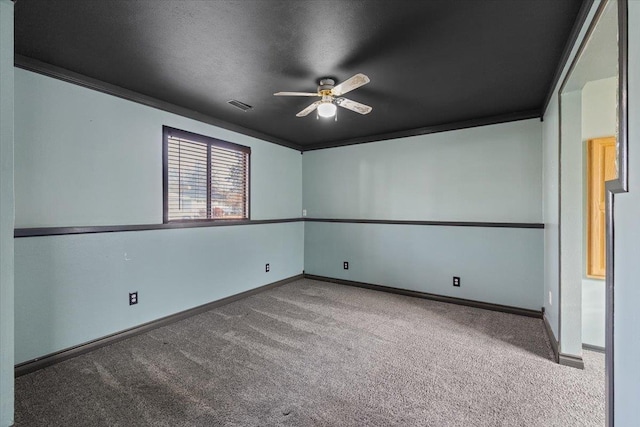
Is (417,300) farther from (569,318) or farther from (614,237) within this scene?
(614,237)

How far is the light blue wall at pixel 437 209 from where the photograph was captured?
10.8ft

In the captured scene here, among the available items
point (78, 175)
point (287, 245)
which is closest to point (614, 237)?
point (78, 175)

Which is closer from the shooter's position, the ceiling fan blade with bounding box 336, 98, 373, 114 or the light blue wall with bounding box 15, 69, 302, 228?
the light blue wall with bounding box 15, 69, 302, 228

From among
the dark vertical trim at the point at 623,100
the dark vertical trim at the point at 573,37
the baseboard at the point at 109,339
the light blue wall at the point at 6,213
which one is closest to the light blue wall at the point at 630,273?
the dark vertical trim at the point at 623,100

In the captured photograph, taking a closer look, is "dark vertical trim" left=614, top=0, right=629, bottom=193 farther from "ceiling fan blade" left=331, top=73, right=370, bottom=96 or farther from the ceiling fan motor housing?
the ceiling fan motor housing

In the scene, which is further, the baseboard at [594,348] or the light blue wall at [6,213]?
the baseboard at [594,348]

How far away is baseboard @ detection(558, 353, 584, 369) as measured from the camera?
2.17 m

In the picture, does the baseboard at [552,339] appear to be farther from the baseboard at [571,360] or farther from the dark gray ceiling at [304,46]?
the dark gray ceiling at [304,46]

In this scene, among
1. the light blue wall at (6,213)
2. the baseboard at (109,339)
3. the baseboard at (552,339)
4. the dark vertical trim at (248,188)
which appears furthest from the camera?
the dark vertical trim at (248,188)

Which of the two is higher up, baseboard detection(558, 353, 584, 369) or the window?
the window

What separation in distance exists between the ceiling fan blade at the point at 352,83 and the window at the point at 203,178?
189 centimetres

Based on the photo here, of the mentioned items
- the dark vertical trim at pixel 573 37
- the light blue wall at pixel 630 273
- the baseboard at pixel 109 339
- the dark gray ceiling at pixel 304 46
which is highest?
the dark gray ceiling at pixel 304 46

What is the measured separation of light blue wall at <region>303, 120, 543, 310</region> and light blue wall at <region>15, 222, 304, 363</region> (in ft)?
4.78

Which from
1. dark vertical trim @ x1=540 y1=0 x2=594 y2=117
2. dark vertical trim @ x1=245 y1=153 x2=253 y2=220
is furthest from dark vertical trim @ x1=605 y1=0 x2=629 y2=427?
dark vertical trim @ x1=245 y1=153 x2=253 y2=220
